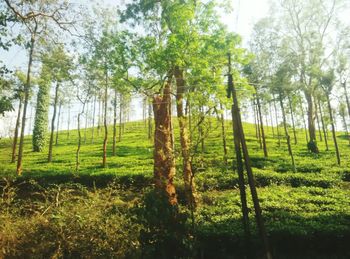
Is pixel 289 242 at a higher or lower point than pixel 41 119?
lower

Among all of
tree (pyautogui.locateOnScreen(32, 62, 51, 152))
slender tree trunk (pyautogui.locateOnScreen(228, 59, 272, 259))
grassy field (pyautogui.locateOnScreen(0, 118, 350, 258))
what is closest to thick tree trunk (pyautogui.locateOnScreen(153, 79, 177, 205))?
grassy field (pyautogui.locateOnScreen(0, 118, 350, 258))

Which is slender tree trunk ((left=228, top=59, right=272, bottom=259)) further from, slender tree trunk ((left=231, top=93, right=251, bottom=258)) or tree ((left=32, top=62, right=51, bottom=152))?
tree ((left=32, top=62, right=51, bottom=152))

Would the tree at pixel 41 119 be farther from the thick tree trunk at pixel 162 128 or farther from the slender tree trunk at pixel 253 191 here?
the slender tree trunk at pixel 253 191

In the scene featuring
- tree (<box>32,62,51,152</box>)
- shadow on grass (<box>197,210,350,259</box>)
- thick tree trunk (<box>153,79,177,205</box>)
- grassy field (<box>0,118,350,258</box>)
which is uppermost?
tree (<box>32,62,51,152</box>)

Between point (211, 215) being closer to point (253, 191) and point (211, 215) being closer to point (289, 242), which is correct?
point (289, 242)

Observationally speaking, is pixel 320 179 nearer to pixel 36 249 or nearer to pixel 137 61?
pixel 137 61

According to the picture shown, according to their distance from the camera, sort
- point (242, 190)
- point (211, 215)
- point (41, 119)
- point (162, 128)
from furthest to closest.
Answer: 1. point (41, 119)
2. point (162, 128)
3. point (211, 215)
4. point (242, 190)

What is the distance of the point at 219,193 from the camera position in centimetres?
2023

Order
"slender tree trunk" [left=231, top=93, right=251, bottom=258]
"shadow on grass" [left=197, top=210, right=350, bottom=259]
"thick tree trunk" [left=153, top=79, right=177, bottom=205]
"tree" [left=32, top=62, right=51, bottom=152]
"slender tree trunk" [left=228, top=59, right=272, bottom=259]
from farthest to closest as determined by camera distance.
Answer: "tree" [left=32, top=62, right=51, bottom=152]
"thick tree trunk" [left=153, top=79, right=177, bottom=205]
"shadow on grass" [left=197, top=210, right=350, bottom=259]
"slender tree trunk" [left=231, top=93, right=251, bottom=258]
"slender tree trunk" [left=228, top=59, right=272, bottom=259]

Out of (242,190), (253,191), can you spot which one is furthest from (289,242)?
(253,191)

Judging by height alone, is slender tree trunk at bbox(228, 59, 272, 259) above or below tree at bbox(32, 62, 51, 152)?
below

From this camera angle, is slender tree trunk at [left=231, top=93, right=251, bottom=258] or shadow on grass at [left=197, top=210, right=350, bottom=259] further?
shadow on grass at [left=197, top=210, right=350, bottom=259]

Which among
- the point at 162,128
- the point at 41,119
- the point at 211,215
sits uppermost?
the point at 41,119

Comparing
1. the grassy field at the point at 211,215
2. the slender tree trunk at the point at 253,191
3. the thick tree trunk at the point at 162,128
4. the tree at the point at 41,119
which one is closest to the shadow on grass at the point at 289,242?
the grassy field at the point at 211,215
